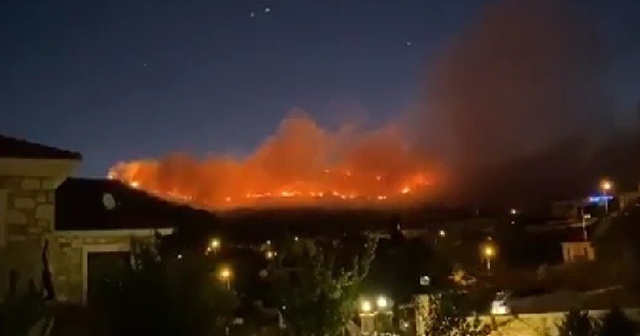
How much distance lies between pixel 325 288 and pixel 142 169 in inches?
1148

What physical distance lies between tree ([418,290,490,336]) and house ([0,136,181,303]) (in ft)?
16.1

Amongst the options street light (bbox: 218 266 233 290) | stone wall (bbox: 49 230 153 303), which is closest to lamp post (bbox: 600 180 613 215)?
street light (bbox: 218 266 233 290)

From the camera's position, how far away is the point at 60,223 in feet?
55.3

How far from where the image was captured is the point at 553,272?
23.2 metres

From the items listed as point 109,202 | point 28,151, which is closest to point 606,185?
point 109,202

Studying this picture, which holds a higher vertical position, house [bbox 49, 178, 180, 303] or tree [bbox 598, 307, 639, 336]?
house [bbox 49, 178, 180, 303]

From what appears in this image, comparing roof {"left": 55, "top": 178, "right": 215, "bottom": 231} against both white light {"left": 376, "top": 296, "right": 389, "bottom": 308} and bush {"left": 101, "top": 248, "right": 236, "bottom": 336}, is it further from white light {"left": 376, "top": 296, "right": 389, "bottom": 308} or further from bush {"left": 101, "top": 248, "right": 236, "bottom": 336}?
bush {"left": 101, "top": 248, "right": 236, "bottom": 336}

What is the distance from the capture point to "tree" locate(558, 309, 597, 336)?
13820mm

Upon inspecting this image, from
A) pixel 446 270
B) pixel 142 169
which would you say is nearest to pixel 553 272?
pixel 446 270

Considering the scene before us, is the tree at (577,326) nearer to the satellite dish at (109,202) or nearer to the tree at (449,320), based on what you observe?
the tree at (449,320)

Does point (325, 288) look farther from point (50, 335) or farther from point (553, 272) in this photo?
point (553, 272)

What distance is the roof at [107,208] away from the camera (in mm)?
17219

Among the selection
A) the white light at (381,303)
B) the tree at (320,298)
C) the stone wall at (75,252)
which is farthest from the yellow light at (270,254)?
the tree at (320,298)

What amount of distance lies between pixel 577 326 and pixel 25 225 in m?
8.57
